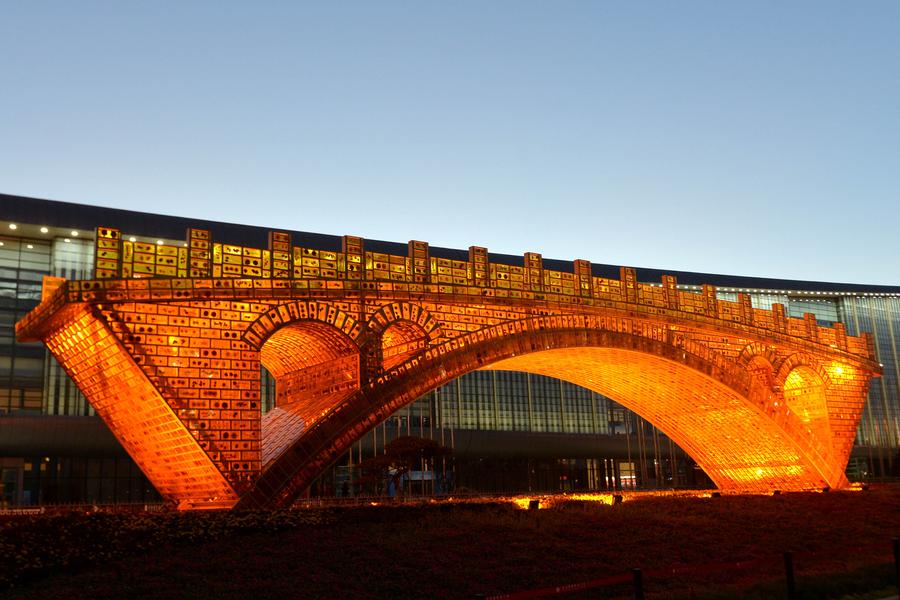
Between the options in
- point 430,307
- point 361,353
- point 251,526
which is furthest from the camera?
point 430,307

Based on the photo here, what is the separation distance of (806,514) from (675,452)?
41.2 metres

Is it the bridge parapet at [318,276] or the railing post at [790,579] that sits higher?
the bridge parapet at [318,276]

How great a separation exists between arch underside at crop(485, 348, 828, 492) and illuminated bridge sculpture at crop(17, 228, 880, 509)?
0.18m

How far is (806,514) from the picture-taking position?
87.5ft

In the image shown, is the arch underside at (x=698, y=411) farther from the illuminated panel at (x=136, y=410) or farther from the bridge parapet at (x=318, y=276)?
the illuminated panel at (x=136, y=410)

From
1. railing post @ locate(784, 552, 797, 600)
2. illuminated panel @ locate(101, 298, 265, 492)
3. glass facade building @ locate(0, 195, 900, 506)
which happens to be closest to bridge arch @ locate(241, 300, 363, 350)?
illuminated panel @ locate(101, 298, 265, 492)

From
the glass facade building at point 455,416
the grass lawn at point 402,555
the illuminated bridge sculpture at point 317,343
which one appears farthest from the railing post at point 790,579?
the glass facade building at point 455,416

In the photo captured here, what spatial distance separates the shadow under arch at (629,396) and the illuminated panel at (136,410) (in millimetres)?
1494

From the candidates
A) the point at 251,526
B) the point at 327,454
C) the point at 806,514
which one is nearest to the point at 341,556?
the point at 251,526

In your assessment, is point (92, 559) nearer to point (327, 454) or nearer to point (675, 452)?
point (327, 454)

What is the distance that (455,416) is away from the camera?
55250 millimetres

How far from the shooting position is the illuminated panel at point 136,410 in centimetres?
2031

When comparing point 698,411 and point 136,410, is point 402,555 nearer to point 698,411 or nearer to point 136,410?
point 136,410

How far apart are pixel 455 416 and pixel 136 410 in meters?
35.2
